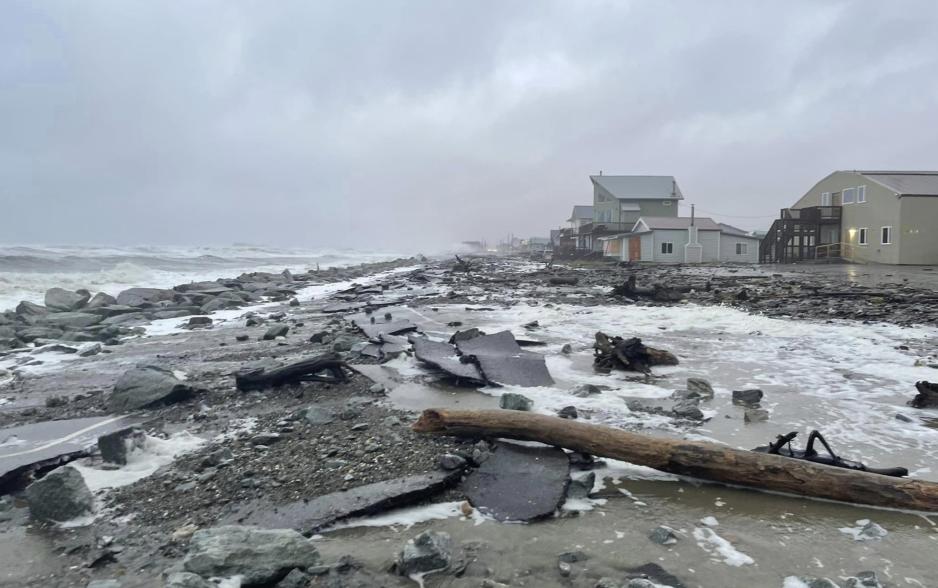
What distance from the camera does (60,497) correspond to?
128 inches

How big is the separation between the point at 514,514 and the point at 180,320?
1283cm

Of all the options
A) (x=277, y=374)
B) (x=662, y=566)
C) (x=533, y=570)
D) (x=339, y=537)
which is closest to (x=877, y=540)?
(x=662, y=566)

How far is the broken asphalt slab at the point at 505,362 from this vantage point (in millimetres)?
6289

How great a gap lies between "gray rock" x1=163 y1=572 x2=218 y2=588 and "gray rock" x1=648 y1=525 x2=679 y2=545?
2.36 metres

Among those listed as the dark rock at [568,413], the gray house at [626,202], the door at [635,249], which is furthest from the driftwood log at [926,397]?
the gray house at [626,202]

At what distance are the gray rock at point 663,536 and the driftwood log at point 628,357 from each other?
398 centimetres

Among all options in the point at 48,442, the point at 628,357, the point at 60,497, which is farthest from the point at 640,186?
the point at 60,497

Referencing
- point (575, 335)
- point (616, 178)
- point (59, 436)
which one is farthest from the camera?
point (616, 178)

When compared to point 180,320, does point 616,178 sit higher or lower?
higher

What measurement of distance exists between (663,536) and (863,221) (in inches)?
1701

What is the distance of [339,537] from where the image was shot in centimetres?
299

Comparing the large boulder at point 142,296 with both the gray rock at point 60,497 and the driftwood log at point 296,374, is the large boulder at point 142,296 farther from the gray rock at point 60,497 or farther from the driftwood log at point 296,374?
the gray rock at point 60,497

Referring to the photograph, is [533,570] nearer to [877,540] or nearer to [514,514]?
[514,514]

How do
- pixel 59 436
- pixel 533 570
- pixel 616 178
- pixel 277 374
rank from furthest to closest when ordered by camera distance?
pixel 616 178
pixel 277 374
pixel 59 436
pixel 533 570
